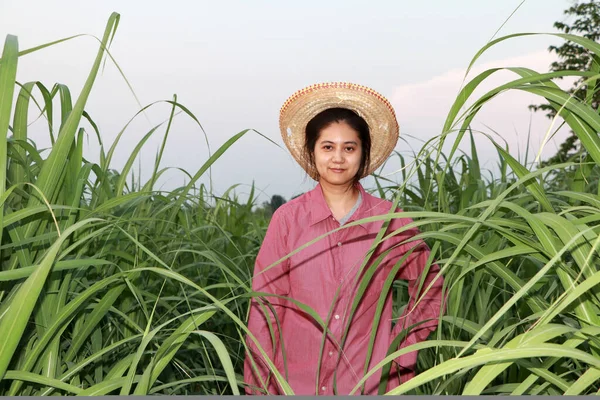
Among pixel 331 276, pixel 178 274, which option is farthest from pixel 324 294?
pixel 178 274

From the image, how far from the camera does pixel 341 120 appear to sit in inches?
83.0

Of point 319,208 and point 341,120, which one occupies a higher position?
point 341,120

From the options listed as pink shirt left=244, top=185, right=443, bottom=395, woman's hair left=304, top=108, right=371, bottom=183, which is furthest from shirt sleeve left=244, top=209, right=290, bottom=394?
woman's hair left=304, top=108, right=371, bottom=183

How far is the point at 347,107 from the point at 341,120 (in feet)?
0.23

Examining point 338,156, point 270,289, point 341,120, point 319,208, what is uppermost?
point 341,120

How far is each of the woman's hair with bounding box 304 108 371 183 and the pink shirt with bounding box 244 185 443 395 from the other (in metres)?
0.17

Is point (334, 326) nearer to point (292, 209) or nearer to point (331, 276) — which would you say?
point (331, 276)

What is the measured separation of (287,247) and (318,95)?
466mm

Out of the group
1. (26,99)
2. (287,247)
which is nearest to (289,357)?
(287,247)

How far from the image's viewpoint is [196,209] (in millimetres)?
3469

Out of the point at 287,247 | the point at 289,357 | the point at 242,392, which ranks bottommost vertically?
the point at 242,392

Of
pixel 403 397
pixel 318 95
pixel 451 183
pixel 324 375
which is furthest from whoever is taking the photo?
pixel 451 183

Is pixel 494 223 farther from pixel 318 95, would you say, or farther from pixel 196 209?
pixel 196 209

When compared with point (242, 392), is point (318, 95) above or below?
above
